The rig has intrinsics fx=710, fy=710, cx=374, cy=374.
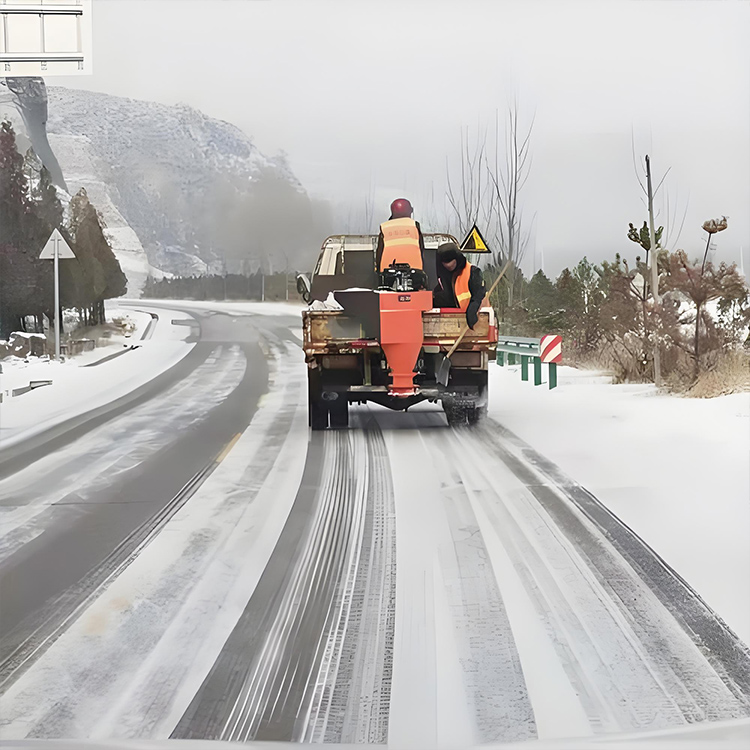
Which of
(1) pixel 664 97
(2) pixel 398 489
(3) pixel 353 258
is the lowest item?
(2) pixel 398 489

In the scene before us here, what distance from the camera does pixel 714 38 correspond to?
3457mm

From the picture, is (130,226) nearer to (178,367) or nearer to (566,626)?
(178,367)

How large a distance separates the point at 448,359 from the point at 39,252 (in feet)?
7.24

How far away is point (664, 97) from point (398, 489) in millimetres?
2378

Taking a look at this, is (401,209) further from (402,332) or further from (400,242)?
(402,332)

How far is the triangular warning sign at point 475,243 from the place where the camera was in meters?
3.46

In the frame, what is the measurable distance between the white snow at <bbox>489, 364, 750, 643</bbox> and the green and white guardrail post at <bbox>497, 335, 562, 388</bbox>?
64mm

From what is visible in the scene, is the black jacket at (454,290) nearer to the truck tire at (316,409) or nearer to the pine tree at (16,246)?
the truck tire at (316,409)

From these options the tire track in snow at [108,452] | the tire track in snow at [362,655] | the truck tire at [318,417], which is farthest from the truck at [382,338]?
the tire track in snow at [362,655]

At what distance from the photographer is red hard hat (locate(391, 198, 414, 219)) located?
3477 millimetres

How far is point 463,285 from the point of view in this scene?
137 inches

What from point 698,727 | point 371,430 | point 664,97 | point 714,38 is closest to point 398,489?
point 371,430

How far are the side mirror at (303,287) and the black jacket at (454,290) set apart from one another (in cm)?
67

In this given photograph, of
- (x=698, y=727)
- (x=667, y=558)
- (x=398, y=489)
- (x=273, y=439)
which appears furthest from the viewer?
(x=273, y=439)
